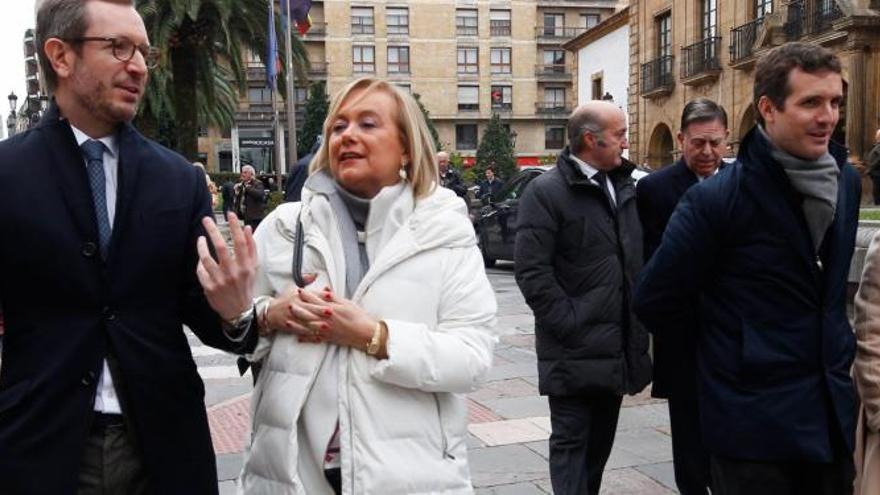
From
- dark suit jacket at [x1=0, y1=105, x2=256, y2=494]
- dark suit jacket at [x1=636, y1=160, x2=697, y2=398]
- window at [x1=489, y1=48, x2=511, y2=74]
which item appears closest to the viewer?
Answer: dark suit jacket at [x1=0, y1=105, x2=256, y2=494]

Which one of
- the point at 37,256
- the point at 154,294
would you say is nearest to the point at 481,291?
the point at 154,294

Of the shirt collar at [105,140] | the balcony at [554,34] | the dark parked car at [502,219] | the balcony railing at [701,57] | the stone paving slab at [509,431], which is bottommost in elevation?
the stone paving slab at [509,431]

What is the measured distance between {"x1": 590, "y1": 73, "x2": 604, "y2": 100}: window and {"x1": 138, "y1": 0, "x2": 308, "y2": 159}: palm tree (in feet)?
60.6

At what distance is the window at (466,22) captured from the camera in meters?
59.3

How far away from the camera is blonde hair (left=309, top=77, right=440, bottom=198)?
235 cm

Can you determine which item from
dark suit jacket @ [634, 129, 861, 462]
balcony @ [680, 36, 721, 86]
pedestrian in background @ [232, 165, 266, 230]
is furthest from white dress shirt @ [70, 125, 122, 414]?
balcony @ [680, 36, 721, 86]

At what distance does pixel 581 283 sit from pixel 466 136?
190 ft

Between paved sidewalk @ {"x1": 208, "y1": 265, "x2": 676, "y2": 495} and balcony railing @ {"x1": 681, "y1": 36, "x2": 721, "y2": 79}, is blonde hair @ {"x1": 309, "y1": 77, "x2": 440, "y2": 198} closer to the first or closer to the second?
paved sidewalk @ {"x1": 208, "y1": 265, "x2": 676, "y2": 495}

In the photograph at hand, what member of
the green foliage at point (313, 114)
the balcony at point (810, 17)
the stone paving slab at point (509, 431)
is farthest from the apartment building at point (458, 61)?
the stone paving slab at point (509, 431)

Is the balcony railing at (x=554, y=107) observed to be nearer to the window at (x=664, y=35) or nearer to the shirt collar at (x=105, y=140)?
the window at (x=664, y=35)

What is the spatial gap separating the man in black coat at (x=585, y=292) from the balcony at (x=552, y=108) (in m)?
58.9

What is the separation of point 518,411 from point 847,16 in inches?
691

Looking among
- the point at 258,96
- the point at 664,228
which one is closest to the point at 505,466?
the point at 664,228

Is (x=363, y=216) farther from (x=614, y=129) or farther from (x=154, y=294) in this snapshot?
(x=614, y=129)
